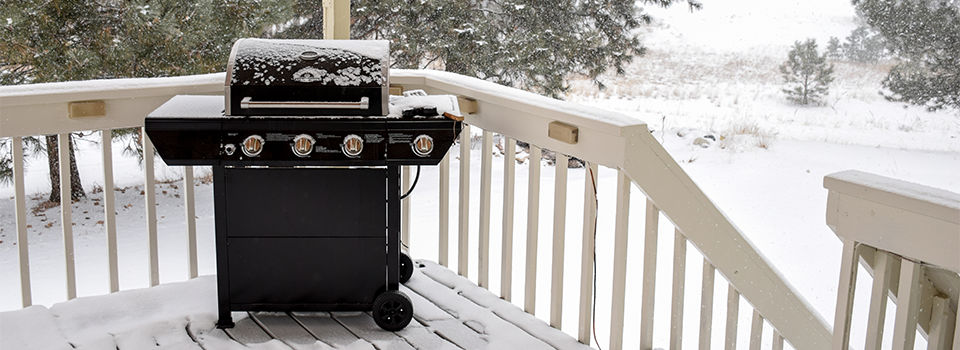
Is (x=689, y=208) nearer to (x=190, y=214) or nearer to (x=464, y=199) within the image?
(x=464, y=199)

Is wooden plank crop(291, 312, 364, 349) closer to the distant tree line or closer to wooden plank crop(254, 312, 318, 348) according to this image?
wooden plank crop(254, 312, 318, 348)

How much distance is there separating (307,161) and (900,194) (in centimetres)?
155

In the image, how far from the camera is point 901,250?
1187 millimetres

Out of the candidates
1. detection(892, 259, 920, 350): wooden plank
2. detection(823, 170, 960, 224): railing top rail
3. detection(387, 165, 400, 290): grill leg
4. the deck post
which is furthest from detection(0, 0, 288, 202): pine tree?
detection(892, 259, 920, 350): wooden plank

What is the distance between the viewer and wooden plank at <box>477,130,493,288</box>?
8.93 feet

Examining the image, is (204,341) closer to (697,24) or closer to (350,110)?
(350,110)

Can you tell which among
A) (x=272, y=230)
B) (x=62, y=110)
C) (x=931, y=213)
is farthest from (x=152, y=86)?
(x=931, y=213)

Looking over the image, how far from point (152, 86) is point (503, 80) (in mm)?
6229

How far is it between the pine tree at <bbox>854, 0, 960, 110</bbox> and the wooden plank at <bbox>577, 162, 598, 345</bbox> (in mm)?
8885

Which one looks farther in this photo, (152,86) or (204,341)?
(152,86)

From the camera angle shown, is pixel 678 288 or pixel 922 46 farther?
pixel 922 46

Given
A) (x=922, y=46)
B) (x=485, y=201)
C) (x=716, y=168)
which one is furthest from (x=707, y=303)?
(x=922, y=46)

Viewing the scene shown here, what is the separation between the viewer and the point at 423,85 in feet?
10.5

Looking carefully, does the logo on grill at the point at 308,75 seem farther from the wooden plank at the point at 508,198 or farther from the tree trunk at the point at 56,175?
the tree trunk at the point at 56,175
